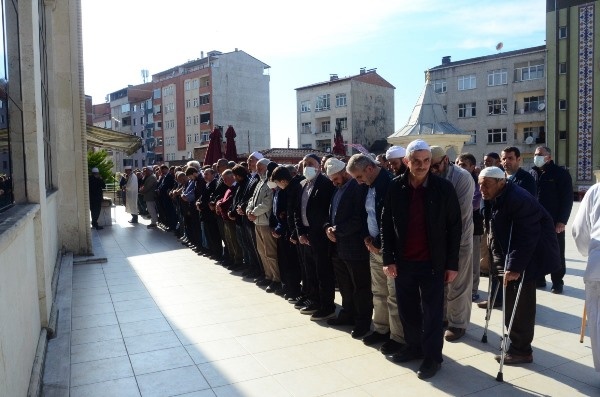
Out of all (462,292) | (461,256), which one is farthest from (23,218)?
(462,292)

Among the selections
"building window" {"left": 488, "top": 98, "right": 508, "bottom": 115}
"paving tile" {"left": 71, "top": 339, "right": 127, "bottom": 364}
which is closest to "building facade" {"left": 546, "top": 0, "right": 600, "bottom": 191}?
"building window" {"left": 488, "top": 98, "right": 508, "bottom": 115}

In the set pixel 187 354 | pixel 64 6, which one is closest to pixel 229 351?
pixel 187 354

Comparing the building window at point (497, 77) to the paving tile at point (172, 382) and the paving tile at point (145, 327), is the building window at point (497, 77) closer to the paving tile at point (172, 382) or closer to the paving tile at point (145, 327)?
the paving tile at point (145, 327)

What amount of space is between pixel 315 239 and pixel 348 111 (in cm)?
4907

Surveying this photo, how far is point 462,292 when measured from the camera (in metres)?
5.06

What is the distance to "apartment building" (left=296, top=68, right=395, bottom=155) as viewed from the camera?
53.6 metres

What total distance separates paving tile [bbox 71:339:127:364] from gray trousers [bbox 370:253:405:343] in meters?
2.56

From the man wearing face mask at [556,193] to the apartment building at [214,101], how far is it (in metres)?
51.4

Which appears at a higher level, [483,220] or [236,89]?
[236,89]

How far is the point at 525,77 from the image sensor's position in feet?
133

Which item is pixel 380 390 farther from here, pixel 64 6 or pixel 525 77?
pixel 525 77

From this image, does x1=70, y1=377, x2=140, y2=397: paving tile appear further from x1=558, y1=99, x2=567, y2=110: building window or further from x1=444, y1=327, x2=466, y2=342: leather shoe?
x1=558, y1=99, x2=567, y2=110: building window

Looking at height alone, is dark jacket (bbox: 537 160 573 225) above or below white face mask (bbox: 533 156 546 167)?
below

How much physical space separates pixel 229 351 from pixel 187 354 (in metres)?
0.41
